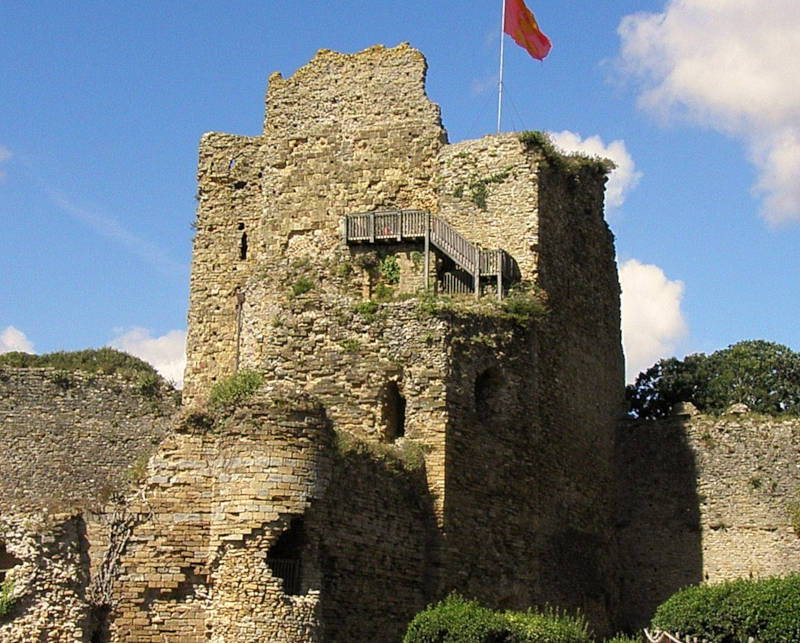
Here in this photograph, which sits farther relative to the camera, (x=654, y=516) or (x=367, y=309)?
(x=654, y=516)

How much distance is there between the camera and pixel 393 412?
119 feet

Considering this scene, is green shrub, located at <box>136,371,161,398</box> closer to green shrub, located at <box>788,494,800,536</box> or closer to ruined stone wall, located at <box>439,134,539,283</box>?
ruined stone wall, located at <box>439,134,539,283</box>

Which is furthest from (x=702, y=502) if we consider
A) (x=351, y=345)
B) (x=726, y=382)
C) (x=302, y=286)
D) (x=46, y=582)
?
(x=46, y=582)

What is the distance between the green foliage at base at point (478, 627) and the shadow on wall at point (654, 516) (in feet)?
32.8

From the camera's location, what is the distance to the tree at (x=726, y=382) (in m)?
48.4

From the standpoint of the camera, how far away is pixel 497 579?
36.1 m

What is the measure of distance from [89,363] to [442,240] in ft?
69.9

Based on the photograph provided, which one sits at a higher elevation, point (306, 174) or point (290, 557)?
point (306, 174)

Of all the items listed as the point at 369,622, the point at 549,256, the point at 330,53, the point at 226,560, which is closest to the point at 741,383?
the point at 549,256

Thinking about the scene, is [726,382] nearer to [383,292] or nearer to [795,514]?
[795,514]

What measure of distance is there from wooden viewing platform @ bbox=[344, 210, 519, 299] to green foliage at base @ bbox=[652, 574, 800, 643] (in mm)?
7762

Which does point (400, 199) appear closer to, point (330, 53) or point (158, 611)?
point (330, 53)

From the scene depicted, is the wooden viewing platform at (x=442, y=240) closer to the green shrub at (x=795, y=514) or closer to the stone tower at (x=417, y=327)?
the stone tower at (x=417, y=327)

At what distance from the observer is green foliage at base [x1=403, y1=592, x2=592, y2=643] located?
101 feet
